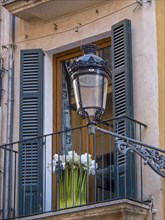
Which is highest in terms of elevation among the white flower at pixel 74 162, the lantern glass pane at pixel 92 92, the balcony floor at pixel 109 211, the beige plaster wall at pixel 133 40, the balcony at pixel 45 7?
the balcony at pixel 45 7

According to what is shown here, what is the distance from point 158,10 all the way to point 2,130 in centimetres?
288

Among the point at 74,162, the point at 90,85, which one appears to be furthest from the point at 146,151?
the point at 74,162

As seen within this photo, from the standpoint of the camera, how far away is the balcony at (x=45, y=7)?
39.5 ft

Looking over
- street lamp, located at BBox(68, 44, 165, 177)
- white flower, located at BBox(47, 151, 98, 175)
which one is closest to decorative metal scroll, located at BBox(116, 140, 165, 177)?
street lamp, located at BBox(68, 44, 165, 177)

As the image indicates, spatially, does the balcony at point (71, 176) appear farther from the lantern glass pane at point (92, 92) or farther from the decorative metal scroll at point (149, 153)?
the lantern glass pane at point (92, 92)

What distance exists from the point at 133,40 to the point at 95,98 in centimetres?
227

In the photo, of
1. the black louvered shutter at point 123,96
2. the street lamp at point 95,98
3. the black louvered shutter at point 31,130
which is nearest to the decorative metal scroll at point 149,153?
the street lamp at point 95,98

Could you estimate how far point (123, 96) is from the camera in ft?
36.3

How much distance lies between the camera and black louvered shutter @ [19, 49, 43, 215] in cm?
1156

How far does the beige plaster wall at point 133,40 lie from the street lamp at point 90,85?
58.5 inches

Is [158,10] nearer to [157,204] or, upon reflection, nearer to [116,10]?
[116,10]

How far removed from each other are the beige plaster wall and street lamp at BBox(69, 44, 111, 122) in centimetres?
149

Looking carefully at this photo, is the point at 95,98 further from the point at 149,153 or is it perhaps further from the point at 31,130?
the point at 31,130

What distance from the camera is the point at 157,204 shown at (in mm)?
10375
